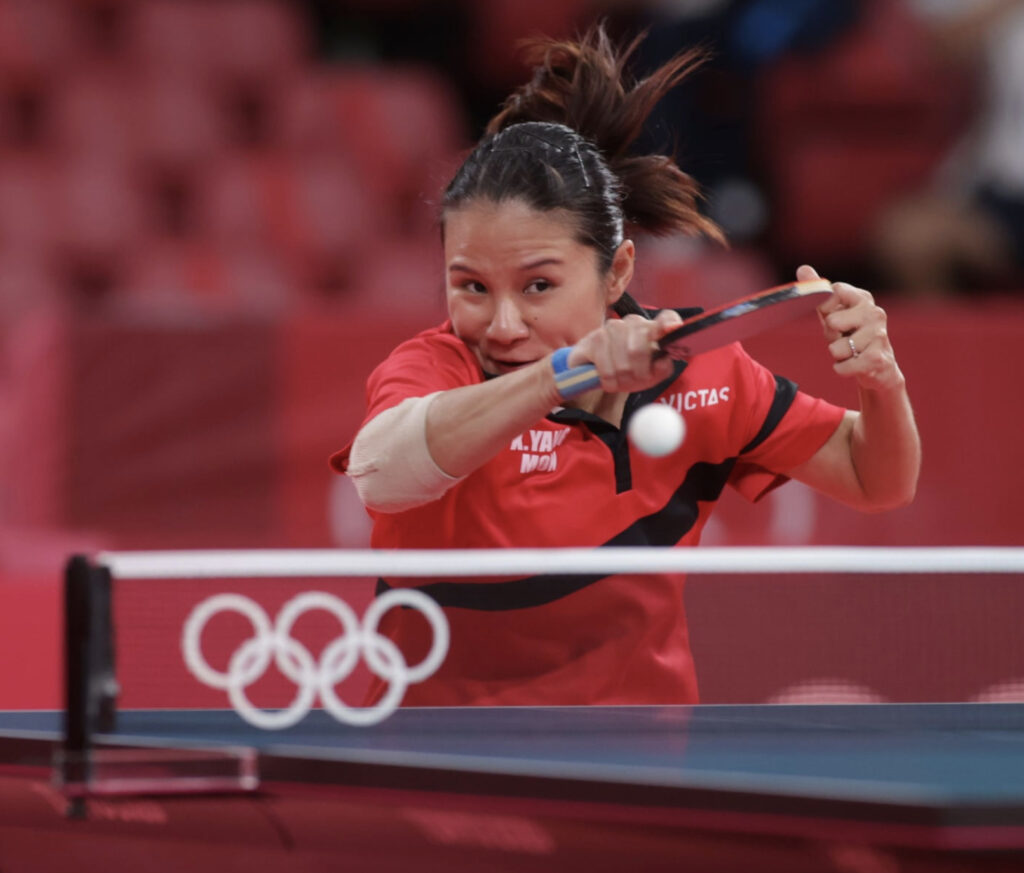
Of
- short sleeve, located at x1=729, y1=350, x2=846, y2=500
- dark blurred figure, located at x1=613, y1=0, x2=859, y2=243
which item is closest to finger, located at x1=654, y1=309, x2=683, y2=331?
short sleeve, located at x1=729, y1=350, x2=846, y2=500

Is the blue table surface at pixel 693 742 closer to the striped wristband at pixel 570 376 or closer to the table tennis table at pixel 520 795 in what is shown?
the table tennis table at pixel 520 795

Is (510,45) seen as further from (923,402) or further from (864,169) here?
(923,402)

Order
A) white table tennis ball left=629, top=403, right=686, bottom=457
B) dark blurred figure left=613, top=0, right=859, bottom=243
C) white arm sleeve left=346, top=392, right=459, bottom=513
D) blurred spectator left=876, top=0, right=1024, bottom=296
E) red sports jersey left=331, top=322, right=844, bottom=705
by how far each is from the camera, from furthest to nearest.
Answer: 1. dark blurred figure left=613, top=0, right=859, bottom=243
2. blurred spectator left=876, top=0, right=1024, bottom=296
3. red sports jersey left=331, top=322, right=844, bottom=705
4. white arm sleeve left=346, top=392, right=459, bottom=513
5. white table tennis ball left=629, top=403, right=686, bottom=457

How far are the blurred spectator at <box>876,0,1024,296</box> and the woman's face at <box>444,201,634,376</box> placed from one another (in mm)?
3775

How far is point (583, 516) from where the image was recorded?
6.25 ft

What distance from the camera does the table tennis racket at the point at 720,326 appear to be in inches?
60.4

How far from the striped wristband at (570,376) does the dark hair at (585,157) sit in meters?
0.30

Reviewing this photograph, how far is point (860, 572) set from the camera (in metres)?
1.76

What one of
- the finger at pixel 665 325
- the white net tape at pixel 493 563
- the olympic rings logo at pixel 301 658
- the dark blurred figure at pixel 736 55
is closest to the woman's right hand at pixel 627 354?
the finger at pixel 665 325

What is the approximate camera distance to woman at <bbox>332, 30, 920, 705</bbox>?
170cm

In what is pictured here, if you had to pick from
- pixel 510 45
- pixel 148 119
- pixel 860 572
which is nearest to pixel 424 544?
pixel 860 572

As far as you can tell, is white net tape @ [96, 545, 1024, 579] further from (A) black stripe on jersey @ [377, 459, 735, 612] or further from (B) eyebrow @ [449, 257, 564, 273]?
(B) eyebrow @ [449, 257, 564, 273]

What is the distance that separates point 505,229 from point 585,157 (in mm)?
216

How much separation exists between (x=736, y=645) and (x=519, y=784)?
0.61m
